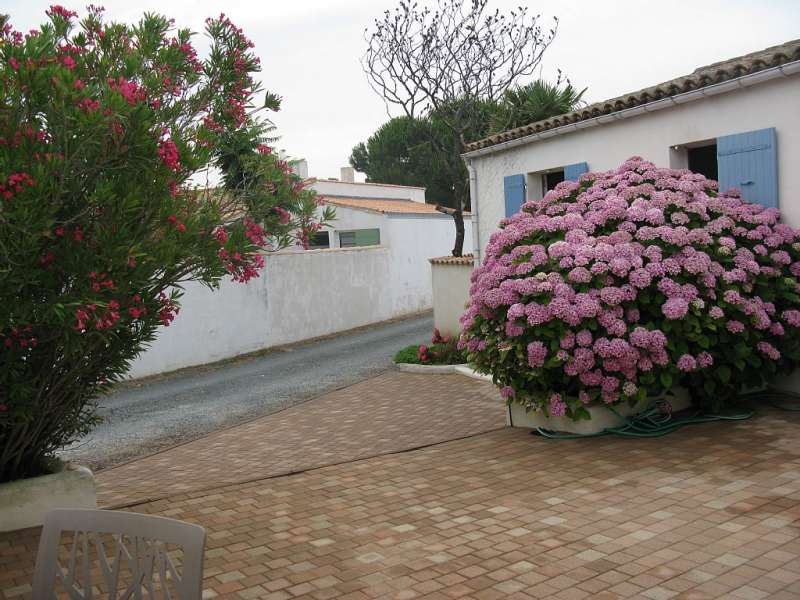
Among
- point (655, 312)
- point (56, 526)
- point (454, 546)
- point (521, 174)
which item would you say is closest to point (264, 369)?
point (521, 174)

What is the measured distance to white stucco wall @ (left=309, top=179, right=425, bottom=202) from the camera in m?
36.2

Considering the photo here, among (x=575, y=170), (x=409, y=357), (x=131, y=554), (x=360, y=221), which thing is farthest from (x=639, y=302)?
(x=360, y=221)

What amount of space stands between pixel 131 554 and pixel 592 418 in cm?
580

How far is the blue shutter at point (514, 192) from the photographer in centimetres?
1268

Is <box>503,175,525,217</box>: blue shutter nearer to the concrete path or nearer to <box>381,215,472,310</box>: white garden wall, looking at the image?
the concrete path

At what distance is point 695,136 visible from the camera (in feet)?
30.8

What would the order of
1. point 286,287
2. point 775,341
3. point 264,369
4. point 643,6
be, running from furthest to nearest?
1. point 286,287
2. point 264,369
3. point 643,6
4. point 775,341

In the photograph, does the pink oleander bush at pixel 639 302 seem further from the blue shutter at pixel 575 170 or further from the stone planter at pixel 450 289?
the stone planter at pixel 450 289

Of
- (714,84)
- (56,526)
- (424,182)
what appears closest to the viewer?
(56,526)

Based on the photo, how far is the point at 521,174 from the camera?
1272cm

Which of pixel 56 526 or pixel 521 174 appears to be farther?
pixel 521 174

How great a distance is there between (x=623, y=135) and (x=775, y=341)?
12.4 feet

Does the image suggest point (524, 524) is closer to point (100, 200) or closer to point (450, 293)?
point (100, 200)

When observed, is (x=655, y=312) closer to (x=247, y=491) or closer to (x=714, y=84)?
(x=714, y=84)
